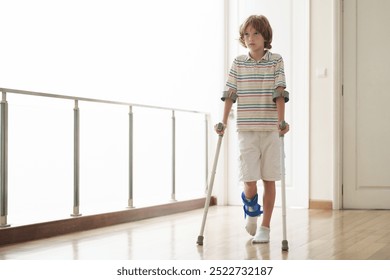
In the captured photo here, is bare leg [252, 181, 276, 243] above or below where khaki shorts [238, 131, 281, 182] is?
below

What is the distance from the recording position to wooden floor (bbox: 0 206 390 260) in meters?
2.72

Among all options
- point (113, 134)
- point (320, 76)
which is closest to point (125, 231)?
point (113, 134)

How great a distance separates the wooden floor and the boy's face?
1.00m

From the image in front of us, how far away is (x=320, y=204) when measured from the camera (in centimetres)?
490

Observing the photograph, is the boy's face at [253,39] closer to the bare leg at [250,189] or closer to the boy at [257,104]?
the boy at [257,104]

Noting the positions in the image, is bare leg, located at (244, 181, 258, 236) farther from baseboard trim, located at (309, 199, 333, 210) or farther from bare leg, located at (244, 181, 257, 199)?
baseboard trim, located at (309, 199, 333, 210)

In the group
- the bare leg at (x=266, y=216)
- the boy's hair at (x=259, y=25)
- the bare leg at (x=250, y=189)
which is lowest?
the bare leg at (x=266, y=216)

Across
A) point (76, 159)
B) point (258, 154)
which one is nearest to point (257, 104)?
point (258, 154)

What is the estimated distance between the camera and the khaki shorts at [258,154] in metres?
3.07

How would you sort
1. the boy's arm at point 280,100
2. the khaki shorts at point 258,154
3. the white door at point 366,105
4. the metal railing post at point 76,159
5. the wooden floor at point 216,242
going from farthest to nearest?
the white door at point 366,105 → the metal railing post at point 76,159 → the khaki shorts at point 258,154 → the boy's arm at point 280,100 → the wooden floor at point 216,242

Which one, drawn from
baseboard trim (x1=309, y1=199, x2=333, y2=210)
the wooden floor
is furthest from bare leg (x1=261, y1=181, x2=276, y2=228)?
baseboard trim (x1=309, y1=199, x2=333, y2=210)

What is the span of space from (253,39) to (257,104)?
0.33 metres

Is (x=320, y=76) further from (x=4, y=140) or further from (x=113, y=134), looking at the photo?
(x=4, y=140)

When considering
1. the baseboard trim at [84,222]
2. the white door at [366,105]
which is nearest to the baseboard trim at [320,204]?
the white door at [366,105]
